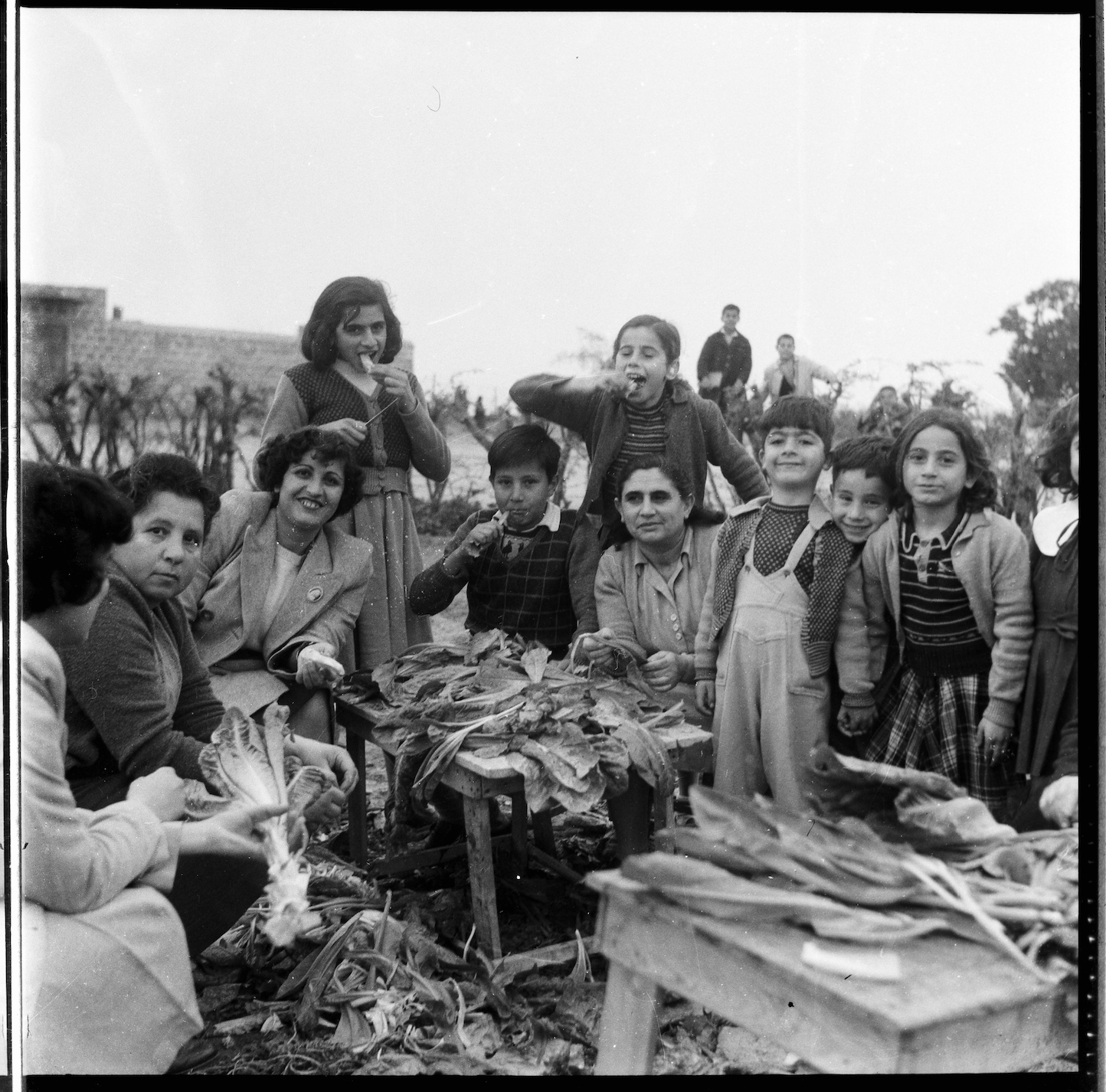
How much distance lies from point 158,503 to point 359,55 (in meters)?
1.65

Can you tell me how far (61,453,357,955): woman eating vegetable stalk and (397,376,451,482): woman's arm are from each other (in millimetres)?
729

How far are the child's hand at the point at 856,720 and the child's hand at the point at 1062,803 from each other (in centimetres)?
61

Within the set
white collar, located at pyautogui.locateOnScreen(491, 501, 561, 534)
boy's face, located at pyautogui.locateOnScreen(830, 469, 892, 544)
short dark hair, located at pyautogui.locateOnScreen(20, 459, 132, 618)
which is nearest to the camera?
short dark hair, located at pyautogui.locateOnScreen(20, 459, 132, 618)

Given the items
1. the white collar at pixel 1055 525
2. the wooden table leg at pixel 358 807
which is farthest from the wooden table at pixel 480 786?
the white collar at pixel 1055 525

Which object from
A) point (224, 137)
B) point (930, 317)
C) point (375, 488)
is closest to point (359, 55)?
point (224, 137)

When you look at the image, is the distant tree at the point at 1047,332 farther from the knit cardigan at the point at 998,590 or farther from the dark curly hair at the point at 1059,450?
the knit cardigan at the point at 998,590

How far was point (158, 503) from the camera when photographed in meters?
3.91

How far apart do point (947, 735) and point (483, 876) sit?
1.64 meters

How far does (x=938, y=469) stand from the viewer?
12.8ft

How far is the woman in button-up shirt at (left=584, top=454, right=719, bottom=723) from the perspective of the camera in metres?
4.10

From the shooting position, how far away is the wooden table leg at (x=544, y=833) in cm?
450

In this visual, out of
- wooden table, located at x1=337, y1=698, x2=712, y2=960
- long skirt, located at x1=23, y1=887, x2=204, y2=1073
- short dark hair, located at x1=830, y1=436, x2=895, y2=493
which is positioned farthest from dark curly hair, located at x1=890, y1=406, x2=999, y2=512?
long skirt, located at x1=23, y1=887, x2=204, y2=1073

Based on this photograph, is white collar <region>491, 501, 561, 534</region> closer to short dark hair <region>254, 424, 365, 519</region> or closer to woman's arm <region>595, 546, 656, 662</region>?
woman's arm <region>595, 546, 656, 662</region>

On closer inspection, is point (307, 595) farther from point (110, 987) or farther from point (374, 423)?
point (110, 987)
